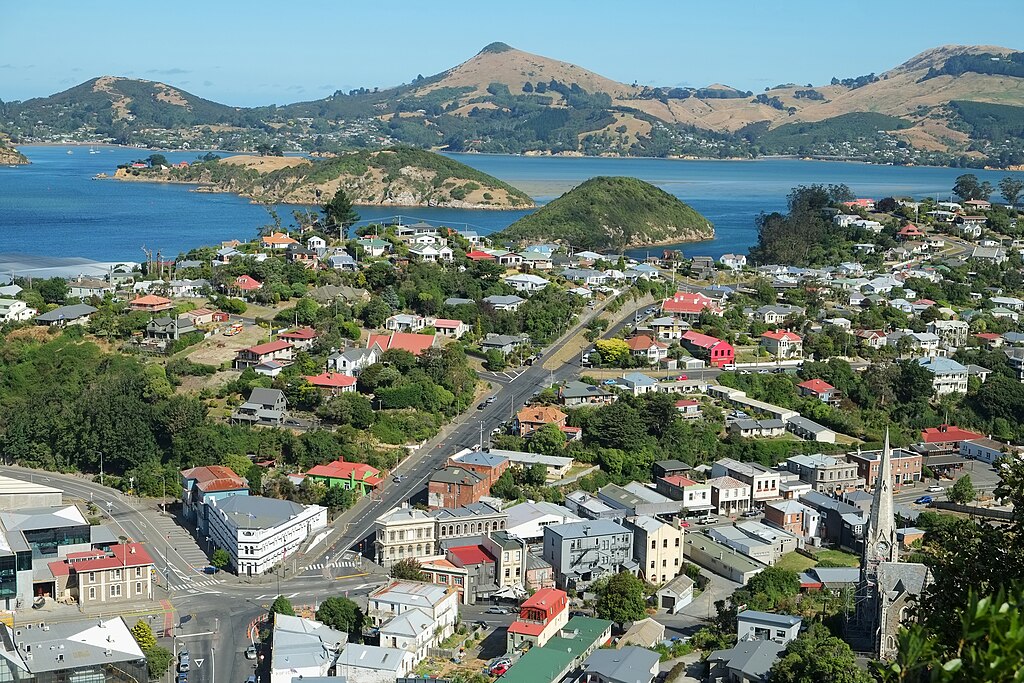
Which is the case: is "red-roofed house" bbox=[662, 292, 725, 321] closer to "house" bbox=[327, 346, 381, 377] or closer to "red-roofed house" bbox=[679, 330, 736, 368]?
"red-roofed house" bbox=[679, 330, 736, 368]

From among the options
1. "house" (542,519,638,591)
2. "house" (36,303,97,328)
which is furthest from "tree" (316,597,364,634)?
"house" (36,303,97,328)

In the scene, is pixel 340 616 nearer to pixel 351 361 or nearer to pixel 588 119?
pixel 351 361

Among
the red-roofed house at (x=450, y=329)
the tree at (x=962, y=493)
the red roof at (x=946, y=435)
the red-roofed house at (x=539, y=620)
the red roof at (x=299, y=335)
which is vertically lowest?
the tree at (x=962, y=493)

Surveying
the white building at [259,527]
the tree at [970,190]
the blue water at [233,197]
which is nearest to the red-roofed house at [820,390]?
the white building at [259,527]

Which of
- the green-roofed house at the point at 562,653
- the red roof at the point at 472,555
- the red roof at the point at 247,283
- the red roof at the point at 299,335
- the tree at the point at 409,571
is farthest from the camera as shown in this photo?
the red roof at the point at 247,283

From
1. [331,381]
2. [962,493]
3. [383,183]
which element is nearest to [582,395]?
[331,381]

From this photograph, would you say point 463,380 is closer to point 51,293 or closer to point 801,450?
point 801,450

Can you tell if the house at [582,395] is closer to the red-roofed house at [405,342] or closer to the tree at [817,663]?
the red-roofed house at [405,342]

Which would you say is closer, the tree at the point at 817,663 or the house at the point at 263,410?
the tree at the point at 817,663
